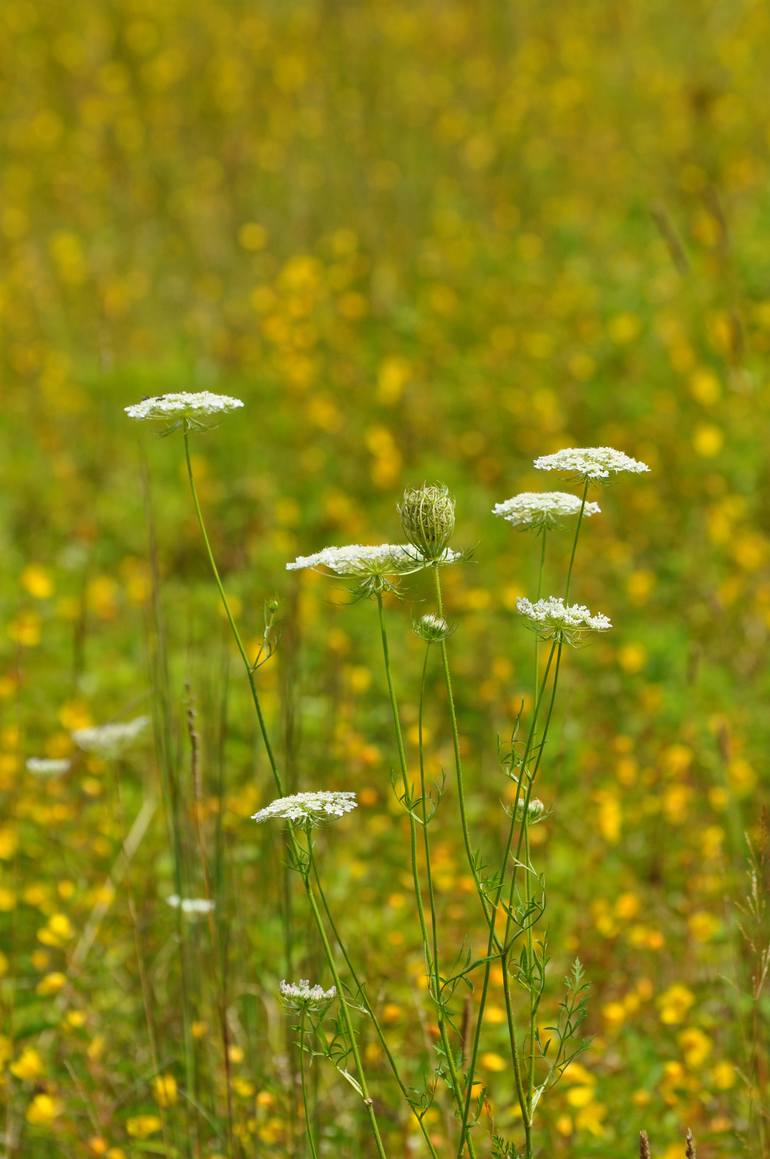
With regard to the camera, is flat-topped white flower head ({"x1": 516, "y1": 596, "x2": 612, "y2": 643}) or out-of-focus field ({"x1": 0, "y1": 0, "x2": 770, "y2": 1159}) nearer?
flat-topped white flower head ({"x1": 516, "y1": 596, "x2": 612, "y2": 643})

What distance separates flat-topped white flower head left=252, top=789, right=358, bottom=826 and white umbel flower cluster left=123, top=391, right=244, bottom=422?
388mm

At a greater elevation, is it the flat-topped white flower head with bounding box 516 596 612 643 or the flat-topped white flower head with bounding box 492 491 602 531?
the flat-topped white flower head with bounding box 492 491 602 531

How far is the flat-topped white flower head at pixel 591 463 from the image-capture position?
1.27m

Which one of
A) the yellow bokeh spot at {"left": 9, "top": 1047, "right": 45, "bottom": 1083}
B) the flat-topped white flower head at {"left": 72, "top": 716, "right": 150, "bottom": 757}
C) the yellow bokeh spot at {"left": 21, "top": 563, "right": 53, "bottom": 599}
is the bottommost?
the yellow bokeh spot at {"left": 9, "top": 1047, "right": 45, "bottom": 1083}

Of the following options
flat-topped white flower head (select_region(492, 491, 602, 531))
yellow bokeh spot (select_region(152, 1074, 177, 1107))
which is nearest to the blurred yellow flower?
yellow bokeh spot (select_region(152, 1074, 177, 1107))

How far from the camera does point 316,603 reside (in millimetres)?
3938

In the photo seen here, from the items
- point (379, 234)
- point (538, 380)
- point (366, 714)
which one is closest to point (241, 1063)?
point (366, 714)

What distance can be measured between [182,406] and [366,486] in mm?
3316

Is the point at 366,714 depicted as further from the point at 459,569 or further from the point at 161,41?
the point at 161,41

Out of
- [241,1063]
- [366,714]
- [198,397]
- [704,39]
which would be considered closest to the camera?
[198,397]

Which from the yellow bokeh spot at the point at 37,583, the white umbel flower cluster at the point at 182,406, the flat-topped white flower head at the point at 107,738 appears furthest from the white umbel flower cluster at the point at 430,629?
the yellow bokeh spot at the point at 37,583

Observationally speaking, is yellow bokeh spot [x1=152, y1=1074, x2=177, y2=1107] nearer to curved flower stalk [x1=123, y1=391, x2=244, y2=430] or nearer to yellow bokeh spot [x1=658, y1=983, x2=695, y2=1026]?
yellow bokeh spot [x1=658, y1=983, x2=695, y2=1026]

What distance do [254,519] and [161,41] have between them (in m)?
4.96

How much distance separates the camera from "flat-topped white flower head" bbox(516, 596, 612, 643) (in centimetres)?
126
